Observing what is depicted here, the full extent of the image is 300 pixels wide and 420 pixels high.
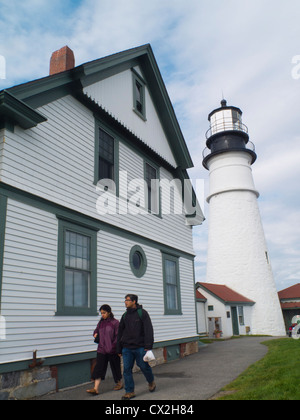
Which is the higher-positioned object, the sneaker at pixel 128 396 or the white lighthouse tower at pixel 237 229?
the white lighthouse tower at pixel 237 229

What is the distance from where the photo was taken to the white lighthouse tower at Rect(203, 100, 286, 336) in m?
28.2

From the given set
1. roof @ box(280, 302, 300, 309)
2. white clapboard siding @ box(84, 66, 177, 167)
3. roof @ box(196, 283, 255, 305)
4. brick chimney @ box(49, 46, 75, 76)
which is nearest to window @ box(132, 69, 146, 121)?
white clapboard siding @ box(84, 66, 177, 167)

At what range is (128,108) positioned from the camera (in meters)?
11.9

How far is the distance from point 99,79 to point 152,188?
4.08 m

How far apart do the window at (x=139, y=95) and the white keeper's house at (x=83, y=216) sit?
0.04m

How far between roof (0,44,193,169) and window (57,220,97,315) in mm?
2586

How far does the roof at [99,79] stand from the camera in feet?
25.4

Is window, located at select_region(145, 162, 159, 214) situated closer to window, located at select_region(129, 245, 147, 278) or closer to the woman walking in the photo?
window, located at select_region(129, 245, 147, 278)

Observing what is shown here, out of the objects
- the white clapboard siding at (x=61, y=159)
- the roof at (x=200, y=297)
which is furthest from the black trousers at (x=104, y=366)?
the roof at (x=200, y=297)

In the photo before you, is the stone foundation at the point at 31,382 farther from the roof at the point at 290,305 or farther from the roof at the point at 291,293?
the roof at the point at 291,293

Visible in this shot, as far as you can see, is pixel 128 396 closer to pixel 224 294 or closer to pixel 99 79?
pixel 99 79

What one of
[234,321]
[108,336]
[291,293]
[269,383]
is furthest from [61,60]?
[291,293]
